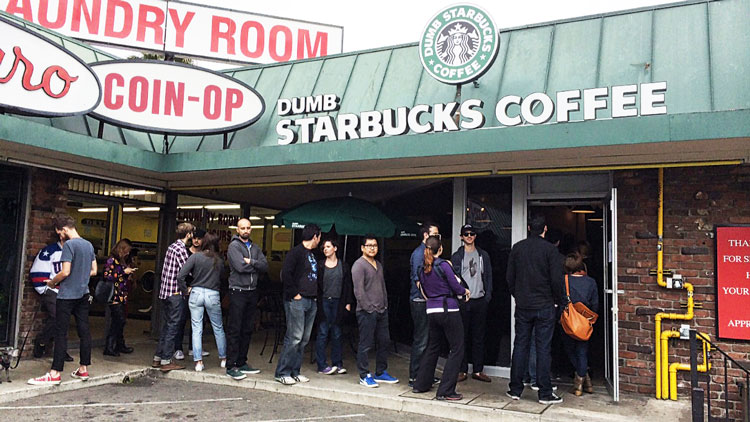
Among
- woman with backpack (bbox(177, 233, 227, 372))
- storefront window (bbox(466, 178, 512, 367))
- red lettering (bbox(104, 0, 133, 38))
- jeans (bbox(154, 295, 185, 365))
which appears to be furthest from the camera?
red lettering (bbox(104, 0, 133, 38))

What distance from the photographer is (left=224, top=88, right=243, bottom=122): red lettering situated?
9.10m

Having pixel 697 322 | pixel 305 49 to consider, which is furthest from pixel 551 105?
pixel 305 49

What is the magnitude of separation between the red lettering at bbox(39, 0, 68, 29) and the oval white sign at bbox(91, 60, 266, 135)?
5.21 m

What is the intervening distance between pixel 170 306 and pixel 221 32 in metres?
7.45

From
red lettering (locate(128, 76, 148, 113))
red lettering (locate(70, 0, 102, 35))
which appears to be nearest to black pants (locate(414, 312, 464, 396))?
red lettering (locate(128, 76, 148, 113))

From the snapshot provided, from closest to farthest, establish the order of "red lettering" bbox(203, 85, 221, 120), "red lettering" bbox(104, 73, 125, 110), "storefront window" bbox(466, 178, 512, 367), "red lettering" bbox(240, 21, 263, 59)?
"storefront window" bbox(466, 178, 512, 367) → "red lettering" bbox(104, 73, 125, 110) → "red lettering" bbox(203, 85, 221, 120) → "red lettering" bbox(240, 21, 263, 59)

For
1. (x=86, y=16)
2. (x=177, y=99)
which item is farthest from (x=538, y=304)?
(x=86, y=16)

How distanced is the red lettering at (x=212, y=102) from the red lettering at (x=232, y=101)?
12 centimetres

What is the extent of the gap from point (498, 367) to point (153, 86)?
6.37 metres

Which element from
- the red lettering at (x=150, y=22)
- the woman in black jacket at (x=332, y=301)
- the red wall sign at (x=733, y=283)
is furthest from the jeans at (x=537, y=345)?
the red lettering at (x=150, y=22)

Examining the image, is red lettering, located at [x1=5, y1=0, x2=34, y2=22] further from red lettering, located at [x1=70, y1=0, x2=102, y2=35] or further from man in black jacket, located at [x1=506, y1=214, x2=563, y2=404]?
man in black jacket, located at [x1=506, y1=214, x2=563, y2=404]

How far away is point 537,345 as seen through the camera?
6379mm

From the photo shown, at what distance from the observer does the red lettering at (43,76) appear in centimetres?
691

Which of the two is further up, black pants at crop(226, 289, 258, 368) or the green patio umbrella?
the green patio umbrella
